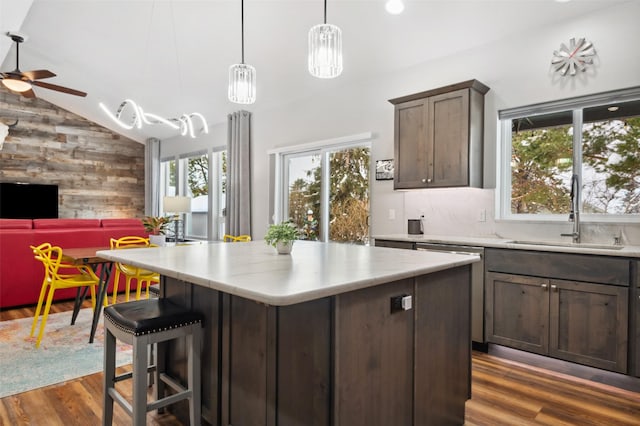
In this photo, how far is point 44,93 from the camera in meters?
7.82

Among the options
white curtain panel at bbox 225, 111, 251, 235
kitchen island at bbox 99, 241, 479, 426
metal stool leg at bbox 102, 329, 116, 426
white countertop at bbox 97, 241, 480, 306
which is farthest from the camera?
white curtain panel at bbox 225, 111, 251, 235

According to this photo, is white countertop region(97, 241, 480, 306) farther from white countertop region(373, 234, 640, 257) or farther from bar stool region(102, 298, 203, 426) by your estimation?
white countertop region(373, 234, 640, 257)

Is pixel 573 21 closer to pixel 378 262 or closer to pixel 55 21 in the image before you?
pixel 378 262

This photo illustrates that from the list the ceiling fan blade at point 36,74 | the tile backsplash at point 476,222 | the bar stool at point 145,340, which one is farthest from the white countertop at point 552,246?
the ceiling fan blade at point 36,74

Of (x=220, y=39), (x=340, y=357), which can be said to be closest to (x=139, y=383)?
(x=340, y=357)

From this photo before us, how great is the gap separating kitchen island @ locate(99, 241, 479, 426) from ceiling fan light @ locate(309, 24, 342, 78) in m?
1.16

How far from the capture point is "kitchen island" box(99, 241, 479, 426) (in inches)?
58.4

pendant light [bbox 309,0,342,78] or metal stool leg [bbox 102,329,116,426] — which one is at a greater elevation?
pendant light [bbox 309,0,342,78]

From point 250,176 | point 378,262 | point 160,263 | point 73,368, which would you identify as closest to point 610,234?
point 378,262

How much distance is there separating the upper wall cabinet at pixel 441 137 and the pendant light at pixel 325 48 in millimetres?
1637

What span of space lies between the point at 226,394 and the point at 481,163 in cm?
304

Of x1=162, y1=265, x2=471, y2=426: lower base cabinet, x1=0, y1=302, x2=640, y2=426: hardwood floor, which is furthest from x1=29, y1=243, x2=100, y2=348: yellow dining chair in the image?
x1=162, y1=265, x2=471, y2=426: lower base cabinet

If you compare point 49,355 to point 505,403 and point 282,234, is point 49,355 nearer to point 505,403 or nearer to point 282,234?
point 282,234

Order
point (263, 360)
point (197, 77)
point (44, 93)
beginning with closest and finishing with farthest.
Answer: point (263, 360) → point (197, 77) → point (44, 93)
